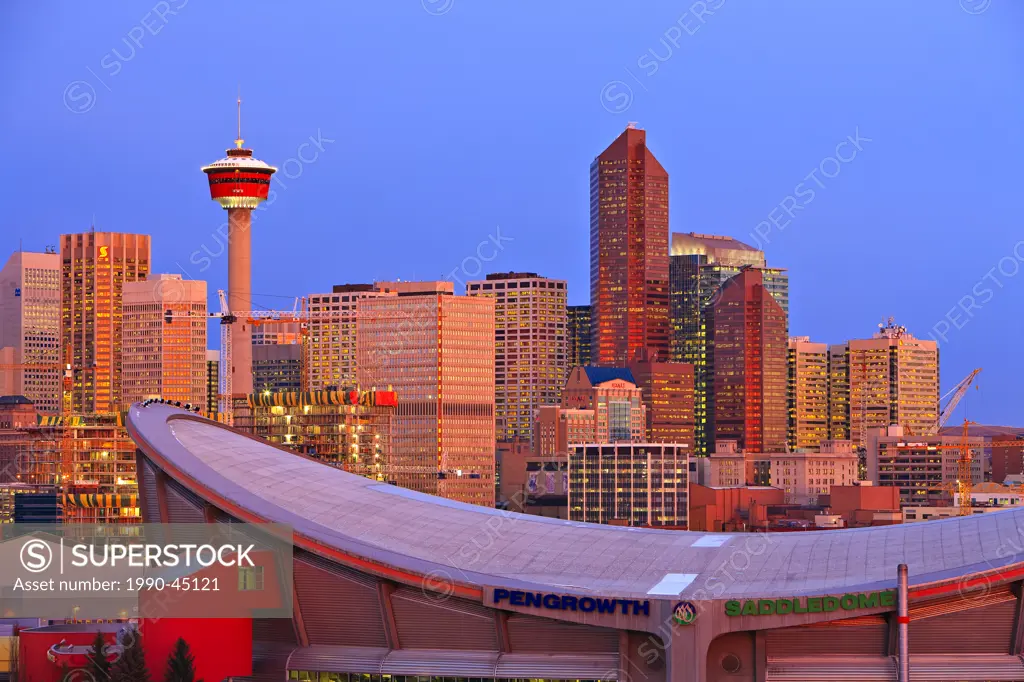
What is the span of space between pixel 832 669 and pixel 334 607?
68.0 feet

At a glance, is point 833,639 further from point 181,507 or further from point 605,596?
point 181,507

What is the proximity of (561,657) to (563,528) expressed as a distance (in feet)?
43.7

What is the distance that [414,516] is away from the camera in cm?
8425

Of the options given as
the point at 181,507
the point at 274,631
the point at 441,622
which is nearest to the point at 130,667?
the point at 274,631

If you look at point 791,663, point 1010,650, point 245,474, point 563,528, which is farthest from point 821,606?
point 245,474

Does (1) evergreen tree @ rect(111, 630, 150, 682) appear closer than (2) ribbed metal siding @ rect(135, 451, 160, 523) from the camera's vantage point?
Yes

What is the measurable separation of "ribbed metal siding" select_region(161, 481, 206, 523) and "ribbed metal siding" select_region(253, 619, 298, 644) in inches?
248

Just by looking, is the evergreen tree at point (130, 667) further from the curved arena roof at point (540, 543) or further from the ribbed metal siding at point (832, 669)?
the ribbed metal siding at point (832, 669)

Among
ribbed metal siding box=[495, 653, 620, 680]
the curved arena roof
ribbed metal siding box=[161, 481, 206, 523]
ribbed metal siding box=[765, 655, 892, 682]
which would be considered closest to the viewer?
ribbed metal siding box=[765, 655, 892, 682]

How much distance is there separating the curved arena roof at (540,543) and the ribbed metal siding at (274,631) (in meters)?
3.67

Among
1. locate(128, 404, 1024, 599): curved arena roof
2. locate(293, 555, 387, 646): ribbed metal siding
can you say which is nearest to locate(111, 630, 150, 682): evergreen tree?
locate(293, 555, 387, 646): ribbed metal siding

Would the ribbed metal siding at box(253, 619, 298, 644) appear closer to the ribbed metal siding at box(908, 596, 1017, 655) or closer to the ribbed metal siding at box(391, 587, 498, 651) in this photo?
the ribbed metal siding at box(391, 587, 498, 651)

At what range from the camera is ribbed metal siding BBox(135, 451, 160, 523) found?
83938mm

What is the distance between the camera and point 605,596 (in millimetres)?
70500
